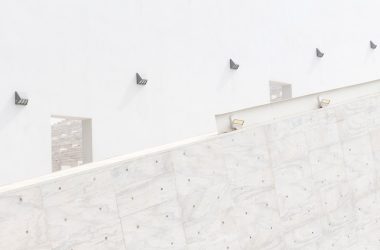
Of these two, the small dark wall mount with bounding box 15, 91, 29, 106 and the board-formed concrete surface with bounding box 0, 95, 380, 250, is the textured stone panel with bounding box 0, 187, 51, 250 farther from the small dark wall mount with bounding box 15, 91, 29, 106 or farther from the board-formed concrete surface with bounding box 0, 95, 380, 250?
the small dark wall mount with bounding box 15, 91, 29, 106

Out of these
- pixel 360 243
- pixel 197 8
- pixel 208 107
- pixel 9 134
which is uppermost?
pixel 197 8

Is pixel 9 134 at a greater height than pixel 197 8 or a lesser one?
lesser

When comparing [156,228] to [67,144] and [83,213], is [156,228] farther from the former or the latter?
[67,144]

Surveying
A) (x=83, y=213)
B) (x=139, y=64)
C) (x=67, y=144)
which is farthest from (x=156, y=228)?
(x=67, y=144)

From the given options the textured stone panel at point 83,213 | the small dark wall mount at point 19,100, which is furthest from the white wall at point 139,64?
the textured stone panel at point 83,213

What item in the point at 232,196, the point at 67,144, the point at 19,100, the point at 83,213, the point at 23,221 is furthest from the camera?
the point at 67,144

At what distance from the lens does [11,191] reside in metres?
4.61

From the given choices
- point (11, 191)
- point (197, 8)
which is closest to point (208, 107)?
point (197, 8)

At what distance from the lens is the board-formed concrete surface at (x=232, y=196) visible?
4.86 m

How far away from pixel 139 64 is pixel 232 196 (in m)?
4.66

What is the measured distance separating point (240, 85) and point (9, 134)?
6160 mm

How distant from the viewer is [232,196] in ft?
20.3

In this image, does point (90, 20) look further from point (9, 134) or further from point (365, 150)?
point (365, 150)

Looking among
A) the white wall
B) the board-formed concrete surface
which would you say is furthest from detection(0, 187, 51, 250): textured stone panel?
the white wall
